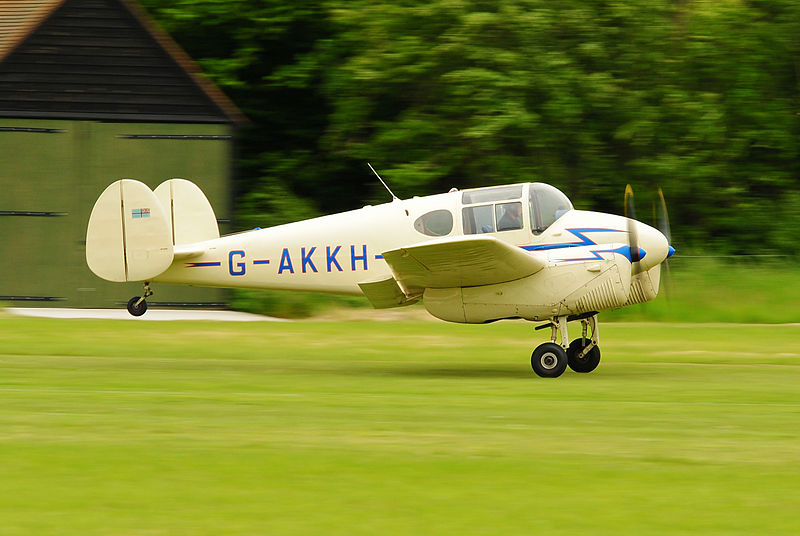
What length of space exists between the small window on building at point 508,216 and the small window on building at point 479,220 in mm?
87

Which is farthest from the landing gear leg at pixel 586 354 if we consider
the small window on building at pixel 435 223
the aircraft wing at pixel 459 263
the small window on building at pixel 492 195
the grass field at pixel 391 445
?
the small window on building at pixel 435 223

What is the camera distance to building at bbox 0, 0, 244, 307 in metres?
21.5

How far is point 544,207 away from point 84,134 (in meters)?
11.9

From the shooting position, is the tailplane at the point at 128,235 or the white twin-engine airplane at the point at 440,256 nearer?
the white twin-engine airplane at the point at 440,256

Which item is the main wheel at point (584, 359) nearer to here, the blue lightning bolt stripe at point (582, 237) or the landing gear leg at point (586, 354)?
the landing gear leg at point (586, 354)

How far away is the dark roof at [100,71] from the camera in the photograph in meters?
21.8

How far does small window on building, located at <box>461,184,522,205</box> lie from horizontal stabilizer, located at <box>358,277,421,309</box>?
1.38 metres

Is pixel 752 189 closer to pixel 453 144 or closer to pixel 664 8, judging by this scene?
pixel 664 8

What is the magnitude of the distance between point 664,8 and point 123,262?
15960mm

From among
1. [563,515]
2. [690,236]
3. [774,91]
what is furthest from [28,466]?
[774,91]

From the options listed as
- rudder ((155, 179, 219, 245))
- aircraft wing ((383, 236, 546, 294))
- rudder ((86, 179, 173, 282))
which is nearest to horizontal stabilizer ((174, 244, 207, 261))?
rudder ((86, 179, 173, 282))

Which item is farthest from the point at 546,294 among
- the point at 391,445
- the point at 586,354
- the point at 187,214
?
the point at 391,445

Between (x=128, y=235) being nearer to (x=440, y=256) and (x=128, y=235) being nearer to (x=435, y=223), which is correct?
(x=435, y=223)

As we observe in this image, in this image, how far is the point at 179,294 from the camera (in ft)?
71.2
